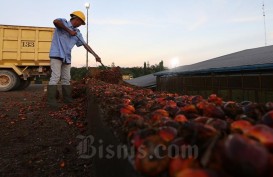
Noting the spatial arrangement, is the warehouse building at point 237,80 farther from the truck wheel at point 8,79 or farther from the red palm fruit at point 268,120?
the truck wheel at point 8,79

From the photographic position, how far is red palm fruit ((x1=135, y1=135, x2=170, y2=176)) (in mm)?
911

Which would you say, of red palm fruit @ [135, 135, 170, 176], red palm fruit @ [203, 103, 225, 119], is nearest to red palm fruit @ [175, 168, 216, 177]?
red palm fruit @ [135, 135, 170, 176]

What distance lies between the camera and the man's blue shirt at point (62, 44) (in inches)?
316

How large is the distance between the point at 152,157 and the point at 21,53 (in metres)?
17.1

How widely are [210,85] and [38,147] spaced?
30.8 feet

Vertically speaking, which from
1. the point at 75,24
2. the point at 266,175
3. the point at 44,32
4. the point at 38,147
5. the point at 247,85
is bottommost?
the point at 38,147

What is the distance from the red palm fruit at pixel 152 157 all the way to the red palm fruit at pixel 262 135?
271 mm

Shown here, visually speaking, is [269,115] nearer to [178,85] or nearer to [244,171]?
[244,171]

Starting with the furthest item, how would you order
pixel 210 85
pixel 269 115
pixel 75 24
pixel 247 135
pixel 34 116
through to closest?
pixel 210 85, pixel 75 24, pixel 34 116, pixel 269 115, pixel 247 135

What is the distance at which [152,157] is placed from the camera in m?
0.93

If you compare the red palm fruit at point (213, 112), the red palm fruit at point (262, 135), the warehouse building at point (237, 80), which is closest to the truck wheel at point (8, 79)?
the warehouse building at point (237, 80)

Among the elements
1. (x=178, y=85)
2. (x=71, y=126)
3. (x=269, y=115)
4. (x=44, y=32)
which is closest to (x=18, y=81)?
(x=44, y=32)

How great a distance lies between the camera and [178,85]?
1648 centimetres

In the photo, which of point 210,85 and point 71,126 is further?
point 210,85
